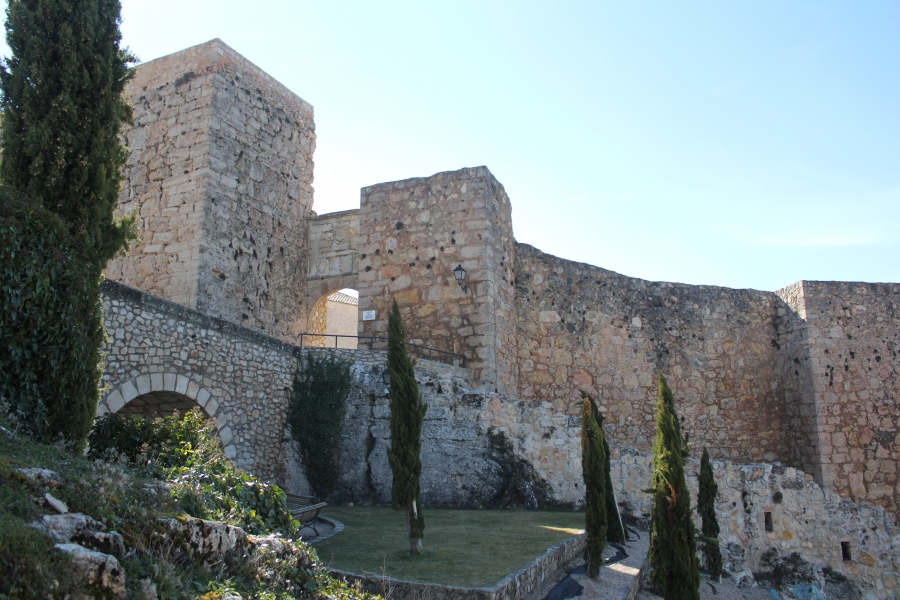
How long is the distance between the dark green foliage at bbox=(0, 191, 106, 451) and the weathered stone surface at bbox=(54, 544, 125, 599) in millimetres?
3047

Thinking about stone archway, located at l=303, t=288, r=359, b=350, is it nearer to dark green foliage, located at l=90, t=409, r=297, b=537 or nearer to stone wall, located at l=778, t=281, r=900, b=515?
stone wall, located at l=778, t=281, r=900, b=515

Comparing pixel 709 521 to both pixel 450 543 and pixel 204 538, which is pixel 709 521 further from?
pixel 204 538

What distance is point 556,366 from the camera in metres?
16.4

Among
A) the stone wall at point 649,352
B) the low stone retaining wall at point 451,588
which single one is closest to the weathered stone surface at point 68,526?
the low stone retaining wall at point 451,588

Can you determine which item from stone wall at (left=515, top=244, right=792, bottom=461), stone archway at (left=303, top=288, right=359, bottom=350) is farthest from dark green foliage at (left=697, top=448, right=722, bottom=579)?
stone archway at (left=303, top=288, right=359, bottom=350)

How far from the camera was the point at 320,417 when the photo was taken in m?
12.1

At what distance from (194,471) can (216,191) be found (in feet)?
31.0

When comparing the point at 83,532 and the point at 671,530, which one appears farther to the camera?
the point at 671,530

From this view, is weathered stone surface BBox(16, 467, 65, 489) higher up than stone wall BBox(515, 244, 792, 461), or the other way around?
stone wall BBox(515, 244, 792, 461)

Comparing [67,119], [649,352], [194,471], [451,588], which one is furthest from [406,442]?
[649,352]

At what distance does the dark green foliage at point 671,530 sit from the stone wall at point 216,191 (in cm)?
907

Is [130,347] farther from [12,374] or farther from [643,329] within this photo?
[643,329]

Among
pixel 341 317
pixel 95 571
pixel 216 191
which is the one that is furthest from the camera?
pixel 341 317

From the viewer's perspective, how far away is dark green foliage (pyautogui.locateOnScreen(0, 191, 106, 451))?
6.38 m
